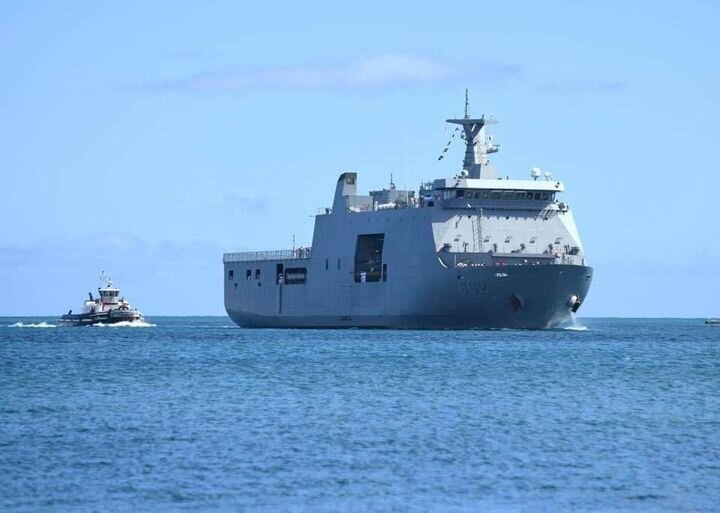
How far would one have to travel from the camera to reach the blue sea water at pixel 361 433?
26906 mm

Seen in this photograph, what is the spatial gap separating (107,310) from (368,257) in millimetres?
29293

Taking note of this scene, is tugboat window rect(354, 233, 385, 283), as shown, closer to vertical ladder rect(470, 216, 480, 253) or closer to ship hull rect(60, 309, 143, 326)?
vertical ladder rect(470, 216, 480, 253)

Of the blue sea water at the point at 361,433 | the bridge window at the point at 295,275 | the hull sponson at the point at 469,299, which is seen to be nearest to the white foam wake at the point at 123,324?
the bridge window at the point at 295,275

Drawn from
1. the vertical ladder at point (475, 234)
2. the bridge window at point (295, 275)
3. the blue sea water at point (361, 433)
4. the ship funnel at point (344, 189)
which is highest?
the ship funnel at point (344, 189)

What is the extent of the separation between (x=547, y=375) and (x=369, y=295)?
36.5 m

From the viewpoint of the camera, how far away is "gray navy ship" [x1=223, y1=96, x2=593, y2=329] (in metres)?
78.2

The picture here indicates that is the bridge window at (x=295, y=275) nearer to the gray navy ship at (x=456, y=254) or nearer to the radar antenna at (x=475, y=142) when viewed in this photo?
the gray navy ship at (x=456, y=254)

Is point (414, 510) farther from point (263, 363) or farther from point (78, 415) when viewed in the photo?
point (263, 363)

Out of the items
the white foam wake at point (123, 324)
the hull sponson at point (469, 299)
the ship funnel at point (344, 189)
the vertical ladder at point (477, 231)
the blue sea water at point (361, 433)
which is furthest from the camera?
the white foam wake at point (123, 324)

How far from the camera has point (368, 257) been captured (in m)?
89.6

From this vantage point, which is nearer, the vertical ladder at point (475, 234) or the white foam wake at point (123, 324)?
the vertical ladder at point (475, 234)

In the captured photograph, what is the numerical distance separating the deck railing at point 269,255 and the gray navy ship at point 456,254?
4.02m

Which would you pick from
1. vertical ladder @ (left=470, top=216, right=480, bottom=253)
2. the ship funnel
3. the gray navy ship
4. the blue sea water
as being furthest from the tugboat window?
the blue sea water

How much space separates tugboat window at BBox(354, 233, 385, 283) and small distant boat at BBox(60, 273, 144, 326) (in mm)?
26634
